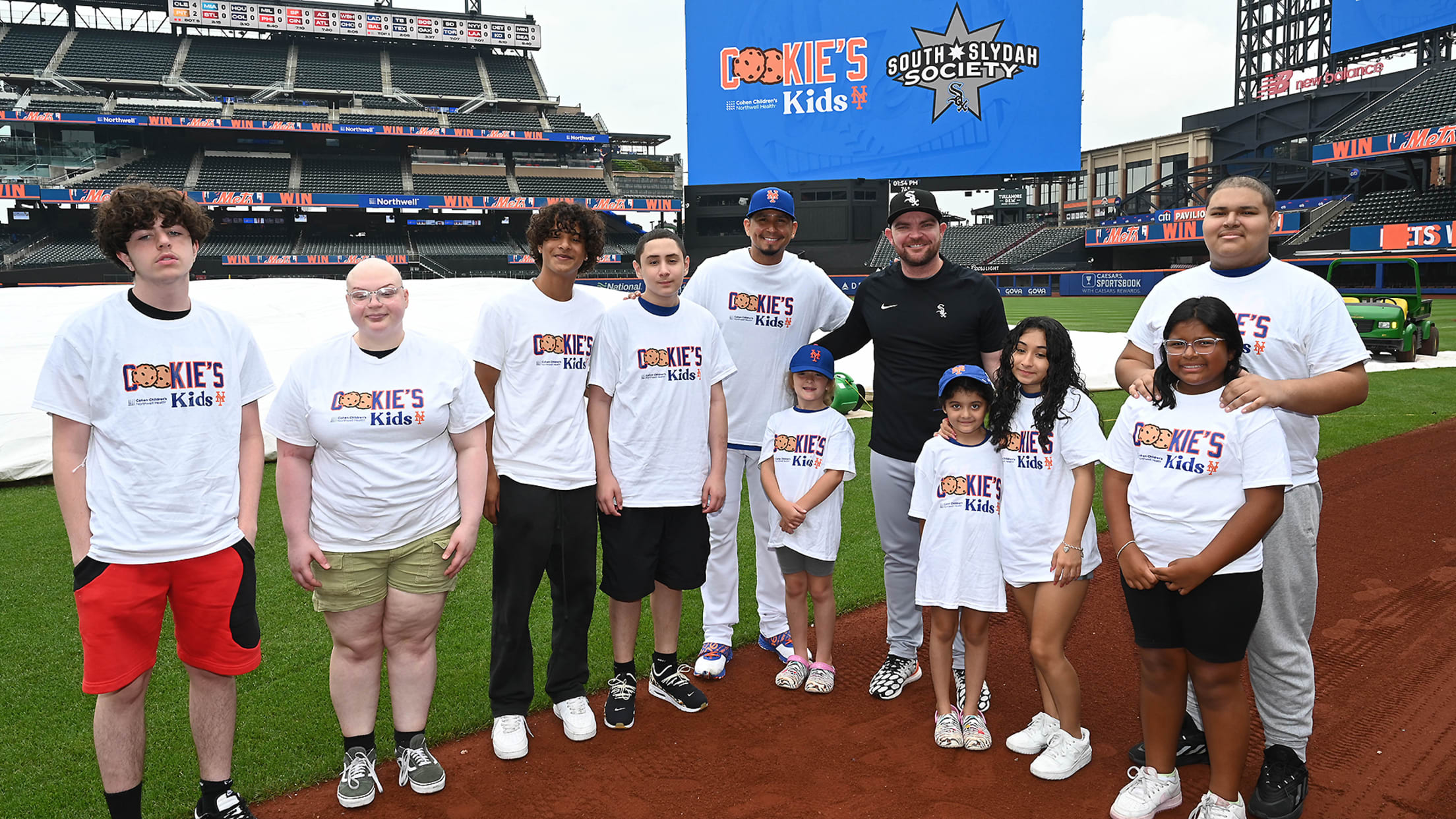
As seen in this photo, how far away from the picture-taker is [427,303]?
37.3ft

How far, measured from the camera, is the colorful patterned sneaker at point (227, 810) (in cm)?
303

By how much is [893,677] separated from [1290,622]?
1.65 metres

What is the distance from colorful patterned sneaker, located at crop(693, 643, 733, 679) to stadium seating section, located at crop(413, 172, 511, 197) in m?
43.3

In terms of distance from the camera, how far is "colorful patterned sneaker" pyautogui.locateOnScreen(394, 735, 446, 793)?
3289 millimetres

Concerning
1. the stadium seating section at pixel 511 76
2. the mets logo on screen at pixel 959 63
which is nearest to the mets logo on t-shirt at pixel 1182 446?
the mets logo on screen at pixel 959 63

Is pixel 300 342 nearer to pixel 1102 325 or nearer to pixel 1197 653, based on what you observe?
pixel 1197 653

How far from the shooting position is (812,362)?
13.6ft

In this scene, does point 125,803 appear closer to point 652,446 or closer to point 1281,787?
point 652,446

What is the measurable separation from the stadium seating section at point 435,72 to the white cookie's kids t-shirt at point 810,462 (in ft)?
161

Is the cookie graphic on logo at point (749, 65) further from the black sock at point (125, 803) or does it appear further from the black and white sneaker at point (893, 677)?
the black sock at point (125, 803)

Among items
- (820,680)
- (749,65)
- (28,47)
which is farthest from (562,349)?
(28,47)

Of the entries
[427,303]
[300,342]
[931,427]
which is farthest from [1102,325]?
[931,427]

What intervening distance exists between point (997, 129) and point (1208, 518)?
2969 cm

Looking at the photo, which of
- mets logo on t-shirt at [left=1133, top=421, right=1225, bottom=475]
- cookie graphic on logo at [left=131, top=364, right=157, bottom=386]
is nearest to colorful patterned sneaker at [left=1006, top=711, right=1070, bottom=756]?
mets logo on t-shirt at [left=1133, top=421, right=1225, bottom=475]
